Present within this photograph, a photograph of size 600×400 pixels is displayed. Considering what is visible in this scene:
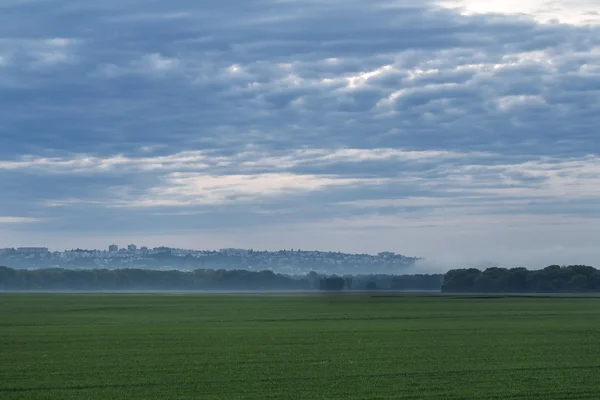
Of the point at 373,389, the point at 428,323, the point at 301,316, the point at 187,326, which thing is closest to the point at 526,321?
the point at 428,323

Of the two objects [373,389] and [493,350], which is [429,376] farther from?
[493,350]

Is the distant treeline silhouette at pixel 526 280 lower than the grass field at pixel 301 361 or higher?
higher

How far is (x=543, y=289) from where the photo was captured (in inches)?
6486

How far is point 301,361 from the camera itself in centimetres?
3409

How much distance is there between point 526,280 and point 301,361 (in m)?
141

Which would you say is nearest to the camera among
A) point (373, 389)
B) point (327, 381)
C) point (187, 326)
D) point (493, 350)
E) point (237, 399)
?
point (237, 399)

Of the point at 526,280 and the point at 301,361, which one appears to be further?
the point at 526,280

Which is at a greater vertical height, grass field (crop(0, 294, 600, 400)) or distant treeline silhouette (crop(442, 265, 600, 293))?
distant treeline silhouette (crop(442, 265, 600, 293))

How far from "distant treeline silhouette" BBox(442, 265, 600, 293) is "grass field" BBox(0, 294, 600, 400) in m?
110

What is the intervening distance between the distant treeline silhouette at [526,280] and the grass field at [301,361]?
109814 millimetres

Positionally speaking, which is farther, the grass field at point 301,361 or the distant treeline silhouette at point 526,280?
the distant treeline silhouette at point 526,280

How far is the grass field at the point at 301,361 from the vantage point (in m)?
26.2

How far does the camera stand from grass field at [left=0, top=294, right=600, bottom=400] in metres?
26.2

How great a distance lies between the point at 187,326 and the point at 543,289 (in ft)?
387
